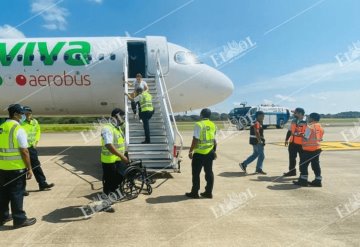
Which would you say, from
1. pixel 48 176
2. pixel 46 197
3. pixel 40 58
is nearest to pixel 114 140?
pixel 46 197

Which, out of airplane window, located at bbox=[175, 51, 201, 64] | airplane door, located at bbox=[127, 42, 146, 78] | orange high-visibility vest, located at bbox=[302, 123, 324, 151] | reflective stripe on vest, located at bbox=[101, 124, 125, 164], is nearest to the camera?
reflective stripe on vest, located at bbox=[101, 124, 125, 164]

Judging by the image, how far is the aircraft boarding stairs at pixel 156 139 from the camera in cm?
928

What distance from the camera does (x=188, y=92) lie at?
1441 centimetres

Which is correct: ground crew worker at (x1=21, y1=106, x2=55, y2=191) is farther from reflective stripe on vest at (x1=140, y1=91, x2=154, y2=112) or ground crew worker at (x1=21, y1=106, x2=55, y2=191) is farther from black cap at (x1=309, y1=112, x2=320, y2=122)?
black cap at (x1=309, y1=112, x2=320, y2=122)

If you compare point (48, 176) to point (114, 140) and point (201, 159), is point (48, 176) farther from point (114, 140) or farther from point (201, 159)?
point (201, 159)

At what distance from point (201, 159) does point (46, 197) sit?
3.84m

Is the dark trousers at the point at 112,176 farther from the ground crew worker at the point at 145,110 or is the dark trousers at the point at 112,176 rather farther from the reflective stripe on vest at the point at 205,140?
the ground crew worker at the point at 145,110

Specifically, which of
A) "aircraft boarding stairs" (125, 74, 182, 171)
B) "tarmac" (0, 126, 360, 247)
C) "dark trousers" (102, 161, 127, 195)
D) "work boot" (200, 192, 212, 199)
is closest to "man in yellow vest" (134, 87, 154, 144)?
"aircraft boarding stairs" (125, 74, 182, 171)

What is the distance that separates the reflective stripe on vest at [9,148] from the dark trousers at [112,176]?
1647 mm

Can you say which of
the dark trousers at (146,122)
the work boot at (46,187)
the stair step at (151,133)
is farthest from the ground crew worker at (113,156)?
the stair step at (151,133)

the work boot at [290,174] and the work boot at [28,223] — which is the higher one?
the work boot at [28,223]

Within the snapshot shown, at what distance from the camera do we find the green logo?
13.4 m

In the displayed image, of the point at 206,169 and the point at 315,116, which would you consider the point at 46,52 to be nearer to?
the point at 206,169

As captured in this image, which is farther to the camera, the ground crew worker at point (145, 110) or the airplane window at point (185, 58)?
the airplane window at point (185, 58)
